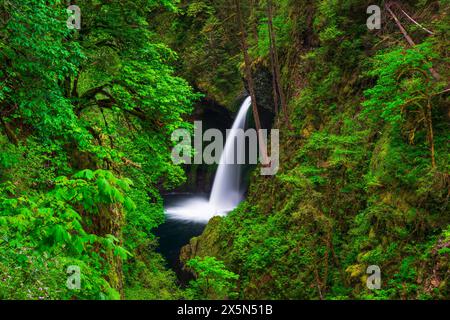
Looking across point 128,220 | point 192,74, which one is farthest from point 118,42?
point 192,74

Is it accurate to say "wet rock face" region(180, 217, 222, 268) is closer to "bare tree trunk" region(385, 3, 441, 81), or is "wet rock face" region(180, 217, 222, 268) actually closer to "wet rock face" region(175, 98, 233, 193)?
"bare tree trunk" region(385, 3, 441, 81)

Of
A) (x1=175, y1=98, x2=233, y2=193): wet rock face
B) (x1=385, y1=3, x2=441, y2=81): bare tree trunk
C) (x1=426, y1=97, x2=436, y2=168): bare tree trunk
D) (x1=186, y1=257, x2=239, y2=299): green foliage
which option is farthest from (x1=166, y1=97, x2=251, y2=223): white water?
(x1=426, y1=97, x2=436, y2=168): bare tree trunk

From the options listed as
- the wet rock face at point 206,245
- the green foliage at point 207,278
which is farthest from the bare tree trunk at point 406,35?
the wet rock face at point 206,245

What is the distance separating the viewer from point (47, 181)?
26.4 ft

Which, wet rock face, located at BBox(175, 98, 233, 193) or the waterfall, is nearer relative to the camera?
the waterfall

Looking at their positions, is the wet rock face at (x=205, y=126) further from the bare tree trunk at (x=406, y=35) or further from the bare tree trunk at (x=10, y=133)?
the bare tree trunk at (x=10, y=133)

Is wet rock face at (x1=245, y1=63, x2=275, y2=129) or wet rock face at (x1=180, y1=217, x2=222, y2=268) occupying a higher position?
wet rock face at (x1=245, y1=63, x2=275, y2=129)

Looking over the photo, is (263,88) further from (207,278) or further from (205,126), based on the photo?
(207,278)

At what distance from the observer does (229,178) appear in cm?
2830

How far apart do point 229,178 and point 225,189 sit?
0.81 m

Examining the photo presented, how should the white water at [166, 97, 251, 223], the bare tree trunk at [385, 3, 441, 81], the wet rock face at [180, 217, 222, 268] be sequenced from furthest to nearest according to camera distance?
the white water at [166, 97, 251, 223] → the wet rock face at [180, 217, 222, 268] → the bare tree trunk at [385, 3, 441, 81]

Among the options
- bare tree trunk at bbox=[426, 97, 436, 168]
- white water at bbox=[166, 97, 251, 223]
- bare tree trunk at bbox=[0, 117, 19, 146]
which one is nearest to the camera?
bare tree trunk at bbox=[0, 117, 19, 146]

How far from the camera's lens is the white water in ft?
88.6

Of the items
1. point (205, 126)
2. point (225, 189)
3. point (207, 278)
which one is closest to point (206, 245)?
point (207, 278)
